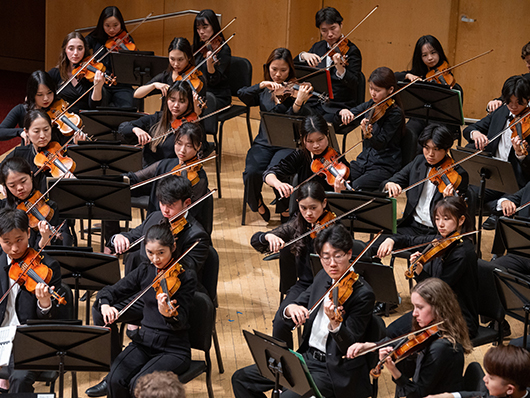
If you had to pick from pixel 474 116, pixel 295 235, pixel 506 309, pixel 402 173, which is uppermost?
pixel 474 116

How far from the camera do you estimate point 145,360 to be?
3.19m

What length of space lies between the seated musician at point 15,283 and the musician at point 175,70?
207cm

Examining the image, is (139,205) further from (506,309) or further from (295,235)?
(506,309)

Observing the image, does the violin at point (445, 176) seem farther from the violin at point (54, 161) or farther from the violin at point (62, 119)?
the violin at point (62, 119)

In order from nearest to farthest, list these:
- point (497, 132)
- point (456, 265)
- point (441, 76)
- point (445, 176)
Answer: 1. point (456, 265)
2. point (445, 176)
3. point (497, 132)
4. point (441, 76)

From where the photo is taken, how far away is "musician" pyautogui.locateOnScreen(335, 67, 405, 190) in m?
4.80

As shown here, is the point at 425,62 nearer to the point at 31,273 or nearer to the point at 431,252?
the point at 431,252

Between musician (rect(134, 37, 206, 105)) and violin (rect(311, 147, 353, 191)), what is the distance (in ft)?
4.22

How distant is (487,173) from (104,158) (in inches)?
87.3

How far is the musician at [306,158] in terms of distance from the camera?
4.33 metres

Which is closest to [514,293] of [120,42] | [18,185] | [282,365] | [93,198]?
[282,365]

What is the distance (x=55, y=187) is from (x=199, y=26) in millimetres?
2397

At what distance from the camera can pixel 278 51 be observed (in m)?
5.04

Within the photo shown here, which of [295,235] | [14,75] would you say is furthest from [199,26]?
[14,75]
